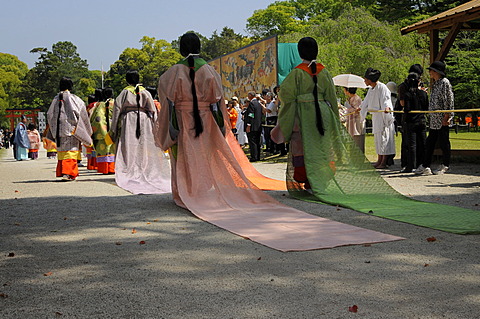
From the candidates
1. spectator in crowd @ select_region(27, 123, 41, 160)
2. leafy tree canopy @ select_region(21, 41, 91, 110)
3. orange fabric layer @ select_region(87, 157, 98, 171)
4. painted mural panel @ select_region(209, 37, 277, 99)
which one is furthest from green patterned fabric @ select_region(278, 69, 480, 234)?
leafy tree canopy @ select_region(21, 41, 91, 110)

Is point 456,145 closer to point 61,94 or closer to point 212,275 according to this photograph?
point 61,94

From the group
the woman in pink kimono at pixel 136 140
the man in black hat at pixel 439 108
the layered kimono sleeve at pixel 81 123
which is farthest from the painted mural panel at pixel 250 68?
the man in black hat at pixel 439 108

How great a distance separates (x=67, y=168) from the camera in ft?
36.5

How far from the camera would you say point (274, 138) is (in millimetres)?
8141

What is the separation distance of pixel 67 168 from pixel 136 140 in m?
1.52

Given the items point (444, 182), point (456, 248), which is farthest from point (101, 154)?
point (456, 248)

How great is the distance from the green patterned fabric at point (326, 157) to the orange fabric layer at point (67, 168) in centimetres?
484

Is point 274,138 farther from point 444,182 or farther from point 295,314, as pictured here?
point 295,314

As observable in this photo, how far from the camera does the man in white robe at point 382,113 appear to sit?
38.7 ft

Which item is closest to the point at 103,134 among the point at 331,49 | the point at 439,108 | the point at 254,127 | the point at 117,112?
the point at 117,112

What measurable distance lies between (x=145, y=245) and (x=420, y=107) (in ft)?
23.5

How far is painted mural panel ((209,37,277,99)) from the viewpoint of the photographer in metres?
18.4

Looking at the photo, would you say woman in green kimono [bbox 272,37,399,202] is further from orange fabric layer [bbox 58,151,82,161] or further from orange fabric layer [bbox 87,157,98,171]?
orange fabric layer [bbox 87,157,98,171]

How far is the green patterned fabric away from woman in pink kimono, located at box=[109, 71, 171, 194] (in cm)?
292
